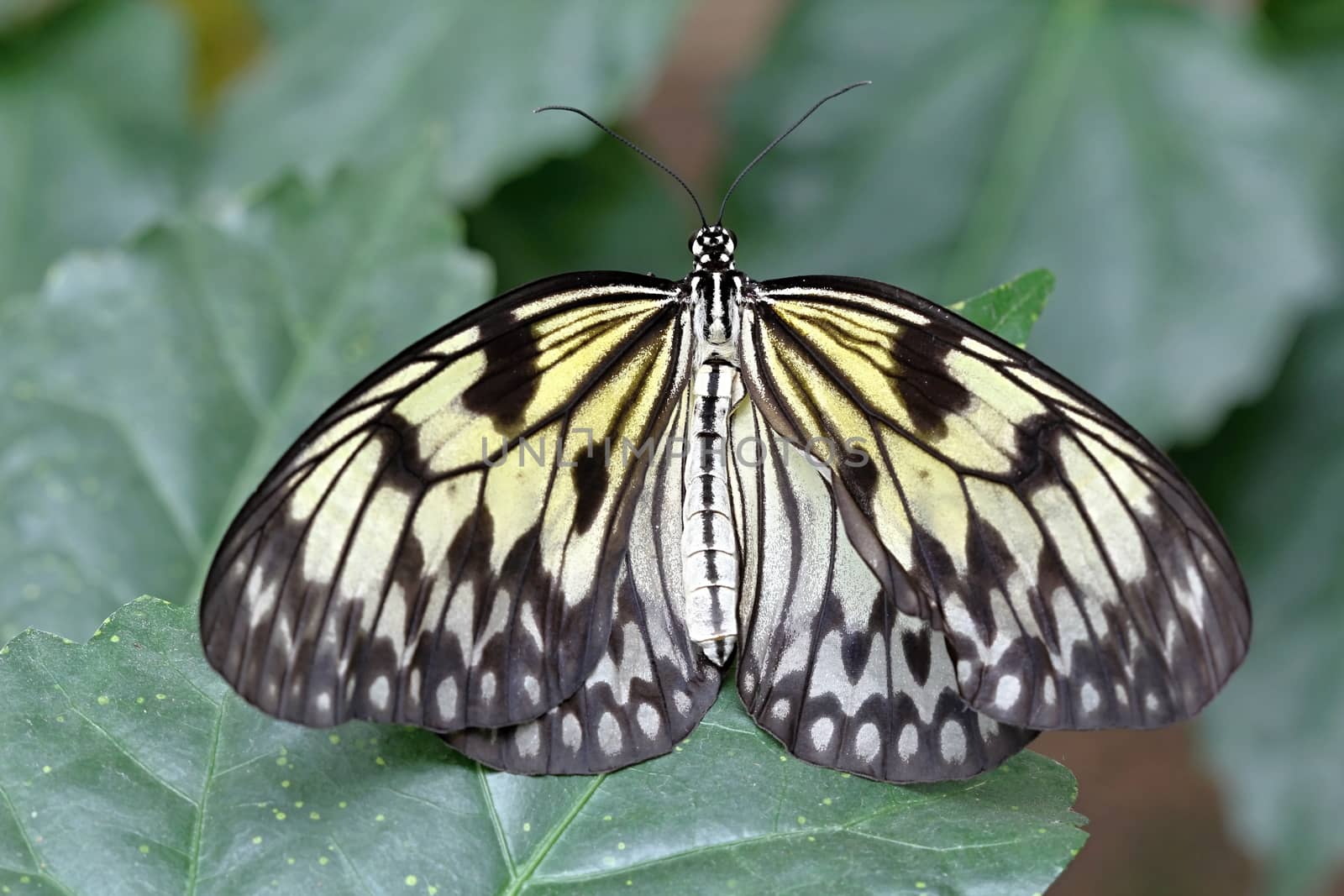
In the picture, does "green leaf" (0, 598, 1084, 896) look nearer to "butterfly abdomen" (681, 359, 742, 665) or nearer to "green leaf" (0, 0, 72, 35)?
"butterfly abdomen" (681, 359, 742, 665)

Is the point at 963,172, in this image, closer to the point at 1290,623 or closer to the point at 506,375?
the point at 1290,623

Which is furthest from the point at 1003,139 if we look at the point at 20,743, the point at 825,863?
the point at 20,743

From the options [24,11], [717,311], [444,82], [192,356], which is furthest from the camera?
[24,11]

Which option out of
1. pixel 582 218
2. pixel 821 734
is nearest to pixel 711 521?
pixel 821 734

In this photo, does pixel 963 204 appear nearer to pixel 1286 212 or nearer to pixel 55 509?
pixel 1286 212

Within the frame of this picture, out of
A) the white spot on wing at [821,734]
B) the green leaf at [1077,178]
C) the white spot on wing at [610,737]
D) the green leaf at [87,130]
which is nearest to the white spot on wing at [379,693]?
the white spot on wing at [610,737]

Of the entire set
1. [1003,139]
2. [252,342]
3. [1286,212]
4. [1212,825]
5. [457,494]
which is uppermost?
[1003,139]
